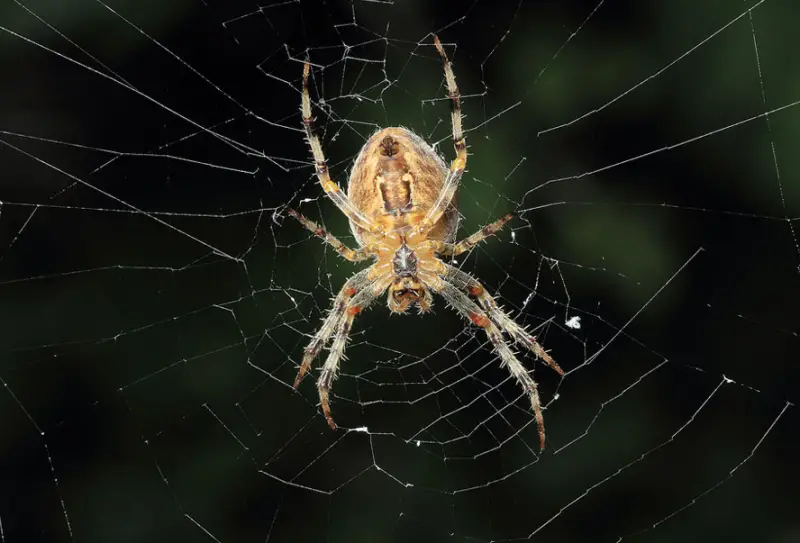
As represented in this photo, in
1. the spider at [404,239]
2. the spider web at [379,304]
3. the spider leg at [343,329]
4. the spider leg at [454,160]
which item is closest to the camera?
the spider leg at [454,160]

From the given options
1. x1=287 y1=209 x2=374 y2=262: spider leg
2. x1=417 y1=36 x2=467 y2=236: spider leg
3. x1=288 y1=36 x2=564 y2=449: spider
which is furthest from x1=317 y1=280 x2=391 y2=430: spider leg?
x1=417 y1=36 x2=467 y2=236: spider leg

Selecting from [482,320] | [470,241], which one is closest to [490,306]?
[482,320]

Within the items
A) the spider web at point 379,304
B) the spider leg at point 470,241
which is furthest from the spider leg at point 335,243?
the spider web at point 379,304

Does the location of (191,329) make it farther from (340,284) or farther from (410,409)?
(410,409)

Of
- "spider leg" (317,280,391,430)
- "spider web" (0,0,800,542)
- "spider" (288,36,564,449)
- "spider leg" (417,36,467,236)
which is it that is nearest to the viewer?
"spider leg" (417,36,467,236)

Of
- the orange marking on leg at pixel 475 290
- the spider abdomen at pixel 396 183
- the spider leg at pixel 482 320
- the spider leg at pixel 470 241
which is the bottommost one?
the spider leg at pixel 482 320

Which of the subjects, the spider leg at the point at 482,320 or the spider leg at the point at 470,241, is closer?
the spider leg at the point at 470,241

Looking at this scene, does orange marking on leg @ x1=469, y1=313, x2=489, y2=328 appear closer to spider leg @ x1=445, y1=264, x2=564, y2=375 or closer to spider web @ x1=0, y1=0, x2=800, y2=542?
spider leg @ x1=445, y1=264, x2=564, y2=375

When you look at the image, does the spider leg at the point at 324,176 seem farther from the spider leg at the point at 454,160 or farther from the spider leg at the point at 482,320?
the spider leg at the point at 482,320
